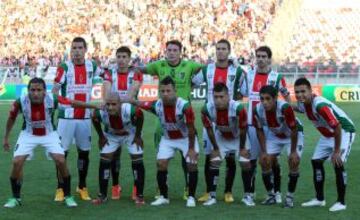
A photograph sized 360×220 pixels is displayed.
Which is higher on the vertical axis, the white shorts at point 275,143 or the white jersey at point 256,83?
the white jersey at point 256,83

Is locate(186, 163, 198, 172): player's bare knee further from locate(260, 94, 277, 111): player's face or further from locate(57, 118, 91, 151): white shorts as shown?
locate(57, 118, 91, 151): white shorts

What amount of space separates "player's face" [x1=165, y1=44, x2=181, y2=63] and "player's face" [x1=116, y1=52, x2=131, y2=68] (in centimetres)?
56

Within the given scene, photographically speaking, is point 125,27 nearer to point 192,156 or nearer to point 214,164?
point 214,164

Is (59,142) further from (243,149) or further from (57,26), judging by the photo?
(57,26)

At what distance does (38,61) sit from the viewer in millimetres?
39406

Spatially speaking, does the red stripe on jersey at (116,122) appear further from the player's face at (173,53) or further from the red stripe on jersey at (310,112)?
the red stripe on jersey at (310,112)

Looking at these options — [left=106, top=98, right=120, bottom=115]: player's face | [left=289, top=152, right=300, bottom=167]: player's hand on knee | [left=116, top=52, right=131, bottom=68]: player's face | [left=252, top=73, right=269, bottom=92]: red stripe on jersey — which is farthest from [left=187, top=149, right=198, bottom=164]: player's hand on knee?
[left=116, top=52, right=131, bottom=68]: player's face

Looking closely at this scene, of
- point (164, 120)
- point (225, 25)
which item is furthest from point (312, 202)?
point (225, 25)

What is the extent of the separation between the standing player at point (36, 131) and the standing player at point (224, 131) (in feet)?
5.15

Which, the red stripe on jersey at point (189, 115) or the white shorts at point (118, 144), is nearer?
the red stripe on jersey at point (189, 115)

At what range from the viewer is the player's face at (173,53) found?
34.4 feet

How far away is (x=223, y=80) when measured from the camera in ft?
34.5

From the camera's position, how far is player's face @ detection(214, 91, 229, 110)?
9.67 metres

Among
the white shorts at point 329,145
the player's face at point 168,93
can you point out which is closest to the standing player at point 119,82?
the player's face at point 168,93
